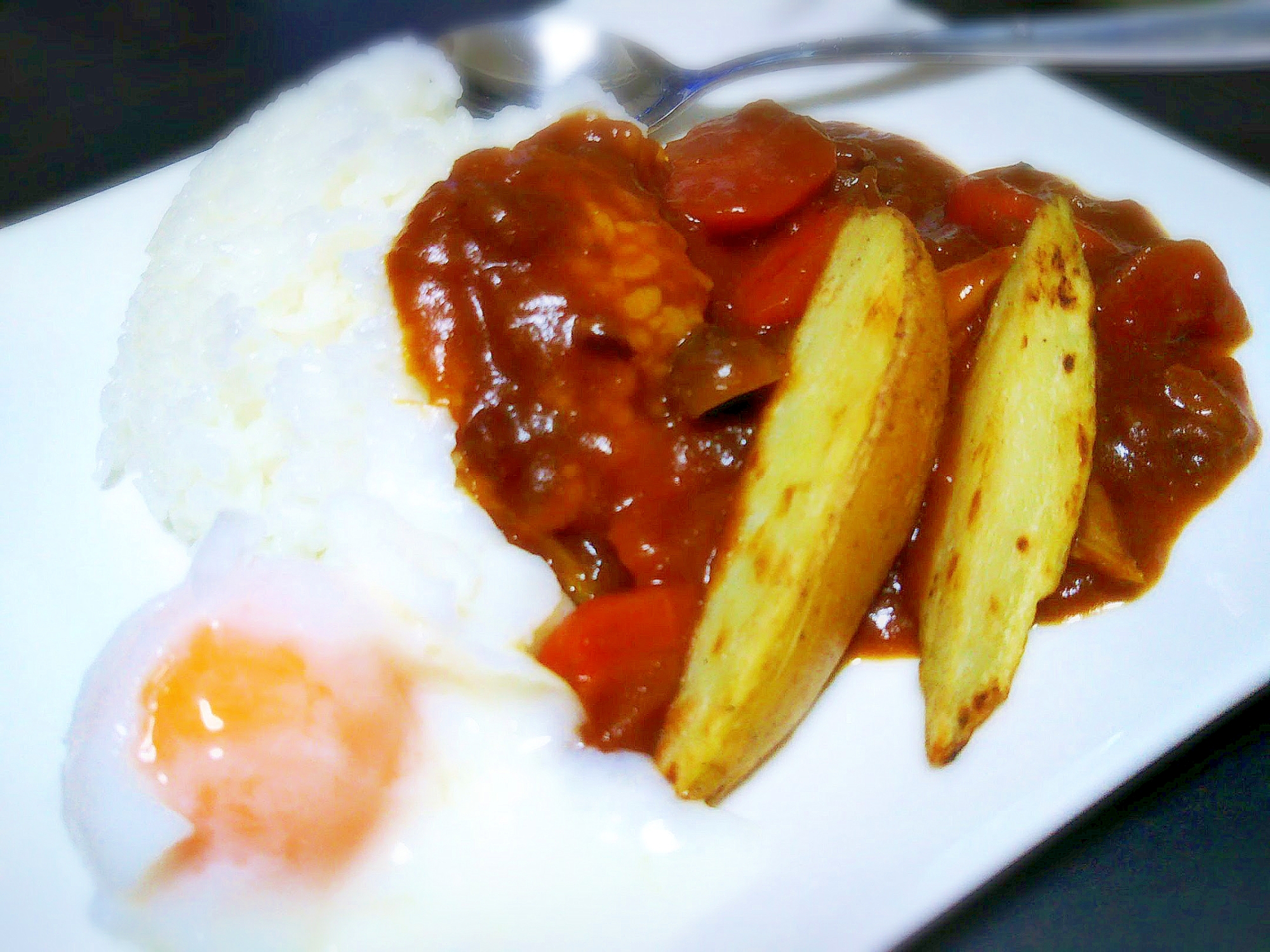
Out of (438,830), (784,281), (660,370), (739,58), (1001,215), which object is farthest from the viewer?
(739,58)

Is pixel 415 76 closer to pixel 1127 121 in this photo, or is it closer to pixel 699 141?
pixel 699 141

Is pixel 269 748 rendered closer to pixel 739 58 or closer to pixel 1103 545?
pixel 1103 545

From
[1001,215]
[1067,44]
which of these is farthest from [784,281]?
[1067,44]

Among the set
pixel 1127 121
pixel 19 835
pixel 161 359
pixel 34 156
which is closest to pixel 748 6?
pixel 1127 121

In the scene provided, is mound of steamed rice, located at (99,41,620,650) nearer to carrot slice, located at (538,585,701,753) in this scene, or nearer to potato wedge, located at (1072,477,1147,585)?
carrot slice, located at (538,585,701,753)

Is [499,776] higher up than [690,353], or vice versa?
[690,353]

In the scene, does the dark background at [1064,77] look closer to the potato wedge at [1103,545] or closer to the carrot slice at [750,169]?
the potato wedge at [1103,545]
